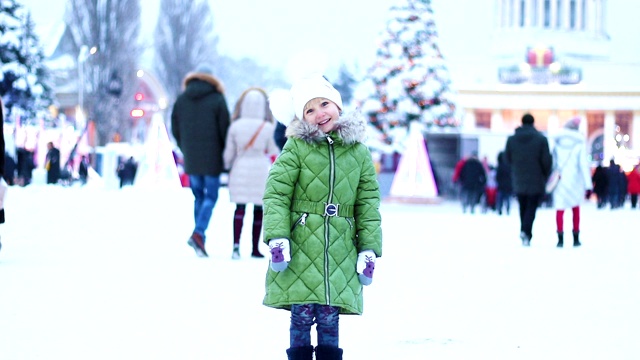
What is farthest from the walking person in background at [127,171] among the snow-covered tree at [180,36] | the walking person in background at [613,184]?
the snow-covered tree at [180,36]

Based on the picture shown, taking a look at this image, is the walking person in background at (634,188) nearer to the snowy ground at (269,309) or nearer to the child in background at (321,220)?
the snowy ground at (269,309)

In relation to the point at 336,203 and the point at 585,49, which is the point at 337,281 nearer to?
the point at 336,203

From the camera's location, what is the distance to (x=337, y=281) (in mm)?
4305

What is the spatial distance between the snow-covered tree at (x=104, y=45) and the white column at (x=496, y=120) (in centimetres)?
2927

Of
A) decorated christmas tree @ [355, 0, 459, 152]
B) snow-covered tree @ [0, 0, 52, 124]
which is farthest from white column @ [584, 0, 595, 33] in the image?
snow-covered tree @ [0, 0, 52, 124]

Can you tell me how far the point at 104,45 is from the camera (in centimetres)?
5128

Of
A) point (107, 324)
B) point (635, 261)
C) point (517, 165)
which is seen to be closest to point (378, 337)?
point (107, 324)

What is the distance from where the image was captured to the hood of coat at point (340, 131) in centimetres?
436

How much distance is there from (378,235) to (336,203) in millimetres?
185

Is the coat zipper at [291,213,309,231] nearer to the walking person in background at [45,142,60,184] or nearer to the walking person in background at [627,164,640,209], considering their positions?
the walking person in background at [627,164,640,209]

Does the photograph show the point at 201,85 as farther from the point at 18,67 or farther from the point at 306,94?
the point at 18,67

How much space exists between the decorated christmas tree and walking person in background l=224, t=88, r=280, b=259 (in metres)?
36.1

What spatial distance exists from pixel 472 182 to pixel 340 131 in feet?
73.8

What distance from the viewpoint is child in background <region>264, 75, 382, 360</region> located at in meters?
4.29
